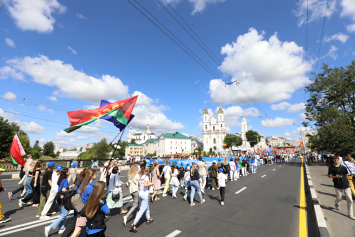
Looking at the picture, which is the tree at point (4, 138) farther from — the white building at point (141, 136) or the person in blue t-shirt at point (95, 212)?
the white building at point (141, 136)

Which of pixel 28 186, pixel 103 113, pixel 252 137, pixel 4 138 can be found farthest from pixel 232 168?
pixel 252 137

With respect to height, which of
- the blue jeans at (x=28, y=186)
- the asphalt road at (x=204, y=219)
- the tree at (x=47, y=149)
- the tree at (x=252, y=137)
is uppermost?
the tree at (x=252, y=137)

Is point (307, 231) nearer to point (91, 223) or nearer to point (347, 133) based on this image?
point (91, 223)

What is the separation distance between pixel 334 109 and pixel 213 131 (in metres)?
88.8

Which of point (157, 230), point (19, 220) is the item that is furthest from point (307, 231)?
point (19, 220)

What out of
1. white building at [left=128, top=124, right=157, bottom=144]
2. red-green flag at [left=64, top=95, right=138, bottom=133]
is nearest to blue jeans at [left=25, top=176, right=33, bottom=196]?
red-green flag at [left=64, top=95, right=138, bottom=133]

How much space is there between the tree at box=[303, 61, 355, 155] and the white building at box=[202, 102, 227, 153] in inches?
3199

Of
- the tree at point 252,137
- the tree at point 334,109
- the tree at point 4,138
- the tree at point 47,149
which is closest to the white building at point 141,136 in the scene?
the tree at point 47,149

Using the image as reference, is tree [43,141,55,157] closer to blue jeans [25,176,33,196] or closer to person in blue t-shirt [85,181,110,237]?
blue jeans [25,176,33,196]

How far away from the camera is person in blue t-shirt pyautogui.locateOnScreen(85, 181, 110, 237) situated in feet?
10.6

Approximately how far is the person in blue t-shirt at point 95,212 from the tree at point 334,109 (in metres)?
28.3

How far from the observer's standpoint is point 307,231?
17.4ft

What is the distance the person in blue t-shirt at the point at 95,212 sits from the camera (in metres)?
3.22

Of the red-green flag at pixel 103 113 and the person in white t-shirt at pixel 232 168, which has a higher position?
the red-green flag at pixel 103 113
